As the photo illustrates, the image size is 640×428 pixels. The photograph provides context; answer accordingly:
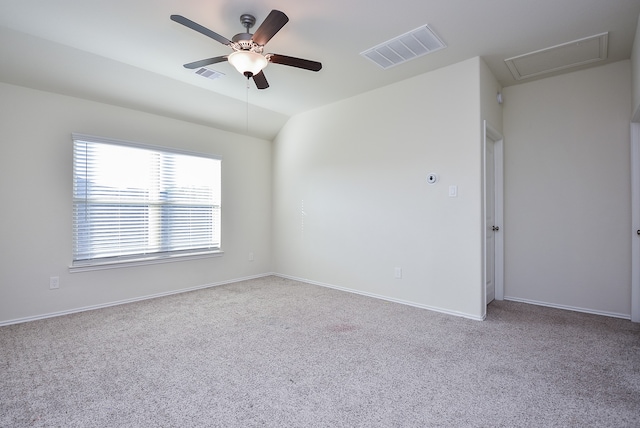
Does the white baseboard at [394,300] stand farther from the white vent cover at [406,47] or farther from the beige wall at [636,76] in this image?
the white vent cover at [406,47]

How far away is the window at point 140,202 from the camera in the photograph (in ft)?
12.0

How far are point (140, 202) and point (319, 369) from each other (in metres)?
3.21

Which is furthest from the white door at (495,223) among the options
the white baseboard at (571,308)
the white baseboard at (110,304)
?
the white baseboard at (110,304)

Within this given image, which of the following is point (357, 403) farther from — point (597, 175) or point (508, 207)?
point (597, 175)

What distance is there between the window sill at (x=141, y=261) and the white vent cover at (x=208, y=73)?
2403 millimetres

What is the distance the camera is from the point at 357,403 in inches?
74.0

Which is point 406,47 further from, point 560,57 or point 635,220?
point 635,220

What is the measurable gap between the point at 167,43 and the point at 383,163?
8.79 ft

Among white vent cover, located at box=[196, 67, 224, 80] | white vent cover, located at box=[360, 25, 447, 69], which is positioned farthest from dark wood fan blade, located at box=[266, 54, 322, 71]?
white vent cover, located at box=[196, 67, 224, 80]

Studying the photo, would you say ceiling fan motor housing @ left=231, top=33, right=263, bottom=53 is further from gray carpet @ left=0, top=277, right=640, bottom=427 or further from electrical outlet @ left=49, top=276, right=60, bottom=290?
electrical outlet @ left=49, top=276, right=60, bottom=290

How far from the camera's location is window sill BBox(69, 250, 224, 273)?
3.62 m

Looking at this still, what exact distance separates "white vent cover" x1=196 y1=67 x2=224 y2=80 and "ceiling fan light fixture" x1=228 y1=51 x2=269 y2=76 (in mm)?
1192

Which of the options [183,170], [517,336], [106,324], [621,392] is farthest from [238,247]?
[621,392]

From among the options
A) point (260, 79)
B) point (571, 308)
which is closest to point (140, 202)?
point (260, 79)
